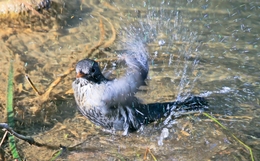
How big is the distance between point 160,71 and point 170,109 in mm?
752

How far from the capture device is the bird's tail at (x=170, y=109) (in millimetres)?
3992

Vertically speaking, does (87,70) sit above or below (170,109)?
above

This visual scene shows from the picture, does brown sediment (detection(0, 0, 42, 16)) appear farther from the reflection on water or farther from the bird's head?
the bird's head

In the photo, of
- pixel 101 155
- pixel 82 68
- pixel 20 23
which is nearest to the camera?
pixel 82 68

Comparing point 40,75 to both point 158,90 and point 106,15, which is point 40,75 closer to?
point 158,90

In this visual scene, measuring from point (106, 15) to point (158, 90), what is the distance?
185 cm

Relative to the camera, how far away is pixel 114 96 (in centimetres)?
351

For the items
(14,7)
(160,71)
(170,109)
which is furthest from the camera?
(14,7)

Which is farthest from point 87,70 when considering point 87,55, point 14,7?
point 14,7

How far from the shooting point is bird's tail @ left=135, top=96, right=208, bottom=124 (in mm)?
3992

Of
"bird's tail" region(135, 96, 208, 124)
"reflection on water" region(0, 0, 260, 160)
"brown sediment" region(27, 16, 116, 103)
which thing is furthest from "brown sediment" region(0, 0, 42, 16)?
"bird's tail" region(135, 96, 208, 124)

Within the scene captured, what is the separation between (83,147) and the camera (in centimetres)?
381

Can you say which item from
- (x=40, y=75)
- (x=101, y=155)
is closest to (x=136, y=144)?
(x=101, y=155)

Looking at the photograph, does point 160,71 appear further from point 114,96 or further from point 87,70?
point 87,70
